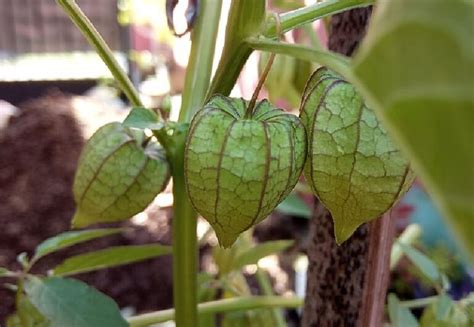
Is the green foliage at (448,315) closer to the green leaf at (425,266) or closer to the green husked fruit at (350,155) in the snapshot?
the green leaf at (425,266)

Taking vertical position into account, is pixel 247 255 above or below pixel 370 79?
below

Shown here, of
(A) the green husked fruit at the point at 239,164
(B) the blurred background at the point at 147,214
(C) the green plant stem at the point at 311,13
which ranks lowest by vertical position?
(B) the blurred background at the point at 147,214

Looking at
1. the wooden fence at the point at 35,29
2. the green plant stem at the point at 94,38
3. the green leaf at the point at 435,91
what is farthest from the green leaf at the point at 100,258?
the wooden fence at the point at 35,29

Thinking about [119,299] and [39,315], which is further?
[119,299]

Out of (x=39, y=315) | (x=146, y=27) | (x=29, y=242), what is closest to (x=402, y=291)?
(x=29, y=242)

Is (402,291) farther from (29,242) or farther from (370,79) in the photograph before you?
(370,79)

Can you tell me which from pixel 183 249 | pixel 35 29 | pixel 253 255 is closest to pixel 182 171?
pixel 183 249
